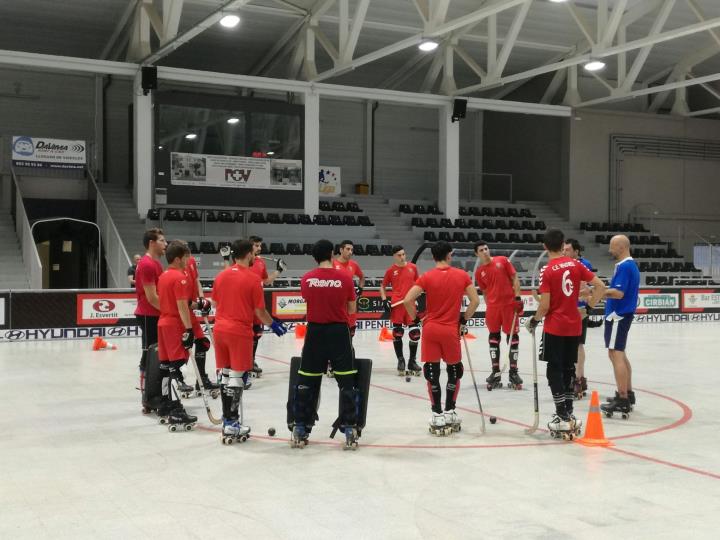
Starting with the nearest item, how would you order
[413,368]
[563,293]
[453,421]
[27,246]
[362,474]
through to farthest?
1. [362,474]
2. [563,293]
3. [453,421]
4. [413,368]
5. [27,246]

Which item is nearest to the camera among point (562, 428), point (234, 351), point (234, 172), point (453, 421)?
point (234, 351)

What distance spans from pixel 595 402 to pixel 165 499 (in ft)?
12.5

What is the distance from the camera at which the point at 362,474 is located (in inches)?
250

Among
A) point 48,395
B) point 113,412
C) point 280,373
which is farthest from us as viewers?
point 280,373

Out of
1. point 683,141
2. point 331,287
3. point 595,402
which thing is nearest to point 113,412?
point 331,287

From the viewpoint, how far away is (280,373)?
12469 millimetres

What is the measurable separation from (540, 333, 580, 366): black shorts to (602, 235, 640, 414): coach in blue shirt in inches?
47.7

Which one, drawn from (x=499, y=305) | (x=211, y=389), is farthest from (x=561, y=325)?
(x=211, y=389)

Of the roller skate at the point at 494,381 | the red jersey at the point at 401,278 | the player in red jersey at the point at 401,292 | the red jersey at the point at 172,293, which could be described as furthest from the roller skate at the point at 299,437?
the red jersey at the point at 401,278

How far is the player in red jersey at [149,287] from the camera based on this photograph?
332 inches

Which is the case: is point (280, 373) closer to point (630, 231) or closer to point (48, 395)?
point (48, 395)

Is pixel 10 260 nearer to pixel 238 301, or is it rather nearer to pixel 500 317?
pixel 500 317

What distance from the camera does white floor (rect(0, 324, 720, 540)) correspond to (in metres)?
5.10

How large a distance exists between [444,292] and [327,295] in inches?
47.5
